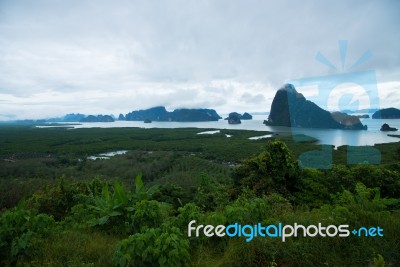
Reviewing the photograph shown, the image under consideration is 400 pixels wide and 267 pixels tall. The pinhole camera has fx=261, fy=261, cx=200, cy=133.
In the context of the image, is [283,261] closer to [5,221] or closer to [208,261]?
[208,261]

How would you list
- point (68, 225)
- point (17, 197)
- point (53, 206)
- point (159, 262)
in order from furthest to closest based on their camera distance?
point (17, 197) < point (53, 206) < point (68, 225) < point (159, 262)

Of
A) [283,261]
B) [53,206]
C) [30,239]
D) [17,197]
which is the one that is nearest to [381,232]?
[283,261]

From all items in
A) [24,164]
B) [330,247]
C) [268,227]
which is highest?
[268,227]

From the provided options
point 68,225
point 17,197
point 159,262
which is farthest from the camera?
point 17,197

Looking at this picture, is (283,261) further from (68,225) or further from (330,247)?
(68,225)

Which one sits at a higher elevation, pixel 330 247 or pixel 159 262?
pixel 159 262

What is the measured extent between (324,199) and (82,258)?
5.59 meters

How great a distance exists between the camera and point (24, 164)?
35.9 m

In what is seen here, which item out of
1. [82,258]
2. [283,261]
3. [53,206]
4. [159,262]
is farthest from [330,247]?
[53,206]

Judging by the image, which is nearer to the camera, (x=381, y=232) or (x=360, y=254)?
(x=360, y=254)

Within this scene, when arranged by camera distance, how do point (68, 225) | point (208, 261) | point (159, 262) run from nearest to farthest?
1. point (159, 262)
2. point (208, 261)
3. point (68, 225)

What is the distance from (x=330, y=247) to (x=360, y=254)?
0.33 metres

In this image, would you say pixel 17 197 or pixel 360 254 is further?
pixel 17 197

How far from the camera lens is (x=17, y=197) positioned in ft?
51.9
